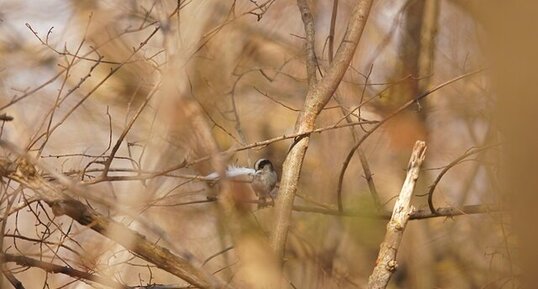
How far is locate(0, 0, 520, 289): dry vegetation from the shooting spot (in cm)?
244

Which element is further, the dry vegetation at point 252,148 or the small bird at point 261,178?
the small bird at point 261,178

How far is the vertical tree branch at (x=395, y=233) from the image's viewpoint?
2436 millimetres

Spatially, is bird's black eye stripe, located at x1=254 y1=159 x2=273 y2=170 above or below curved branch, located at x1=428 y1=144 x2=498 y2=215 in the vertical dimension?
above

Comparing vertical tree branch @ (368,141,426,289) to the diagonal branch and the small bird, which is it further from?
the small bird

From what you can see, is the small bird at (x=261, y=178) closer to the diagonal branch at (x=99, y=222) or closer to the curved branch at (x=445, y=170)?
→ the curved branch at (x=445, y=170)

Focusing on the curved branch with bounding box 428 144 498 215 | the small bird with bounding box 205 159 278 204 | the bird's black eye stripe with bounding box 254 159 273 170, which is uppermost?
the bird's black eye stripe with bounding box 254 159 273 170

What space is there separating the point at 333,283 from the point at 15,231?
1872mm

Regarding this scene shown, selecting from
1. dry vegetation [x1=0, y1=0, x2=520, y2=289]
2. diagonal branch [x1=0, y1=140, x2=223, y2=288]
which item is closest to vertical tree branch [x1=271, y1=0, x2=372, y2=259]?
dry vegetation [x1=0, y1=0, x2=520, y2=289]

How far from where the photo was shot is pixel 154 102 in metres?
2.72

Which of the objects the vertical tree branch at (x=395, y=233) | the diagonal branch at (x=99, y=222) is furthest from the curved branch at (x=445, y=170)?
the diagonal branch at (x=99, y=222)

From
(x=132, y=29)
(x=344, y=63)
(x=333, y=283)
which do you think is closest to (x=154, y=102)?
(x=132, y=29)

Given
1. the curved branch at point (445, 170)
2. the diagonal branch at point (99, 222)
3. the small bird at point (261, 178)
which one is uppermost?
Result: the small bird at point (261, 178)

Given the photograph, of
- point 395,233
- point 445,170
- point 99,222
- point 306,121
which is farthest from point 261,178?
point 99,222

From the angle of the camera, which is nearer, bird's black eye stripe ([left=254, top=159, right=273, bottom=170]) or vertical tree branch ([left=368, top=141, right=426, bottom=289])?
vertical tree branch ([left=368, top=141, right=426, bottom=289])
